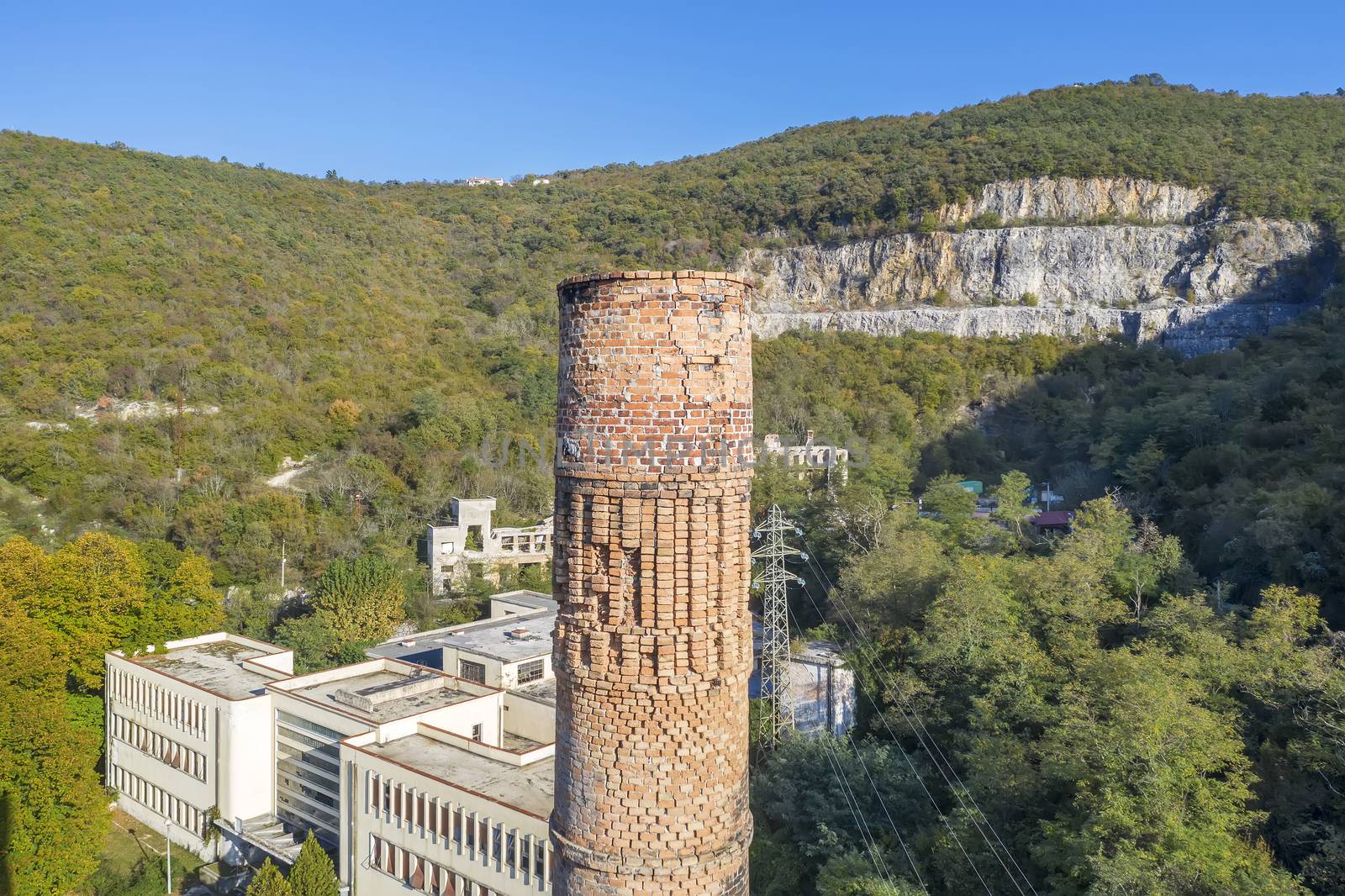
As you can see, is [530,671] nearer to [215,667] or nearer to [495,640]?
[495,640]

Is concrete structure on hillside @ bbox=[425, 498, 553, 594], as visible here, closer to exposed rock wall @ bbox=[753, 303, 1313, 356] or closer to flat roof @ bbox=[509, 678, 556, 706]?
flat roof @ bbox=[509, 678, 556, 706]

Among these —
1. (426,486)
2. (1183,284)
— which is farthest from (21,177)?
(1183,284)

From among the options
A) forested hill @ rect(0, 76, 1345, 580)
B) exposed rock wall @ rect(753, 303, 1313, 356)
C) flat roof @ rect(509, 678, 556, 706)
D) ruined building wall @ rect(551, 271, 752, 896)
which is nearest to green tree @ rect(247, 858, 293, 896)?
flat roof @ rect(509, 678, 556, 706)

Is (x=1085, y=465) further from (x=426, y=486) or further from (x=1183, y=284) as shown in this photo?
(x=426, y=486)

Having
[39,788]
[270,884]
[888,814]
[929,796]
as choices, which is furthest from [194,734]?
[929,796]

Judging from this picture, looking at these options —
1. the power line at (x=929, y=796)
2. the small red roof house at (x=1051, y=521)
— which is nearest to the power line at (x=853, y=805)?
the power line at (x=929, y=796)

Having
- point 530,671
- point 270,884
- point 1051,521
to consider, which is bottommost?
point 270,884

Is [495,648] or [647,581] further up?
[647,581]
